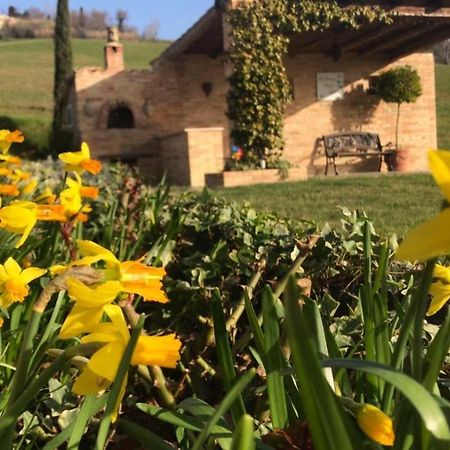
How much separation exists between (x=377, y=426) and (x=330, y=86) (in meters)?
13.0

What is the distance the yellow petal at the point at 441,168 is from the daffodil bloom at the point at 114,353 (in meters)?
0.26

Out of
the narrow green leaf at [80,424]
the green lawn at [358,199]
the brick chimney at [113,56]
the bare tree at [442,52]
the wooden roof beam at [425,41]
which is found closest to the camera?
the narrow green leaf at [80,424]

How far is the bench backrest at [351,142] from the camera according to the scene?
12.6 metres

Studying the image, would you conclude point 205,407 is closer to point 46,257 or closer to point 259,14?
point 46,257

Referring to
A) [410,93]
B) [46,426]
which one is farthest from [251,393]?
[410,93]

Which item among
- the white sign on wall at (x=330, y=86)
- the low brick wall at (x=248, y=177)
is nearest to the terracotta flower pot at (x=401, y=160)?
the white sign on wall at (x=330, y=86)

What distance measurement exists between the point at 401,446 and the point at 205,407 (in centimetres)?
27

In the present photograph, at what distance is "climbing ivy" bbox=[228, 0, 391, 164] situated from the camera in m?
10.4

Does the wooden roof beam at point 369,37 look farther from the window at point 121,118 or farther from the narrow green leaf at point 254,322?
the narrow green leaf at point 254,322

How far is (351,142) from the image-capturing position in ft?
42.0

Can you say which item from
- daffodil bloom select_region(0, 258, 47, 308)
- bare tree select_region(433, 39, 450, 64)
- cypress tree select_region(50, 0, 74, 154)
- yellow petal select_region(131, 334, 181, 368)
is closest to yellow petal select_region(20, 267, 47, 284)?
daffodil bloom select_region(0, 258, 47, 308)

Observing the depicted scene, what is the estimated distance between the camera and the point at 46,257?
2.15 m

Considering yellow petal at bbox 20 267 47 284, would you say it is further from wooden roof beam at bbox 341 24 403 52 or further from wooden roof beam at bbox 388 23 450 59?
wooden roof beam at bbox 388 23 450 59

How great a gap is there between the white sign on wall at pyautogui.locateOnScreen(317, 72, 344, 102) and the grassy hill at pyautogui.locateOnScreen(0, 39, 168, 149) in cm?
651
